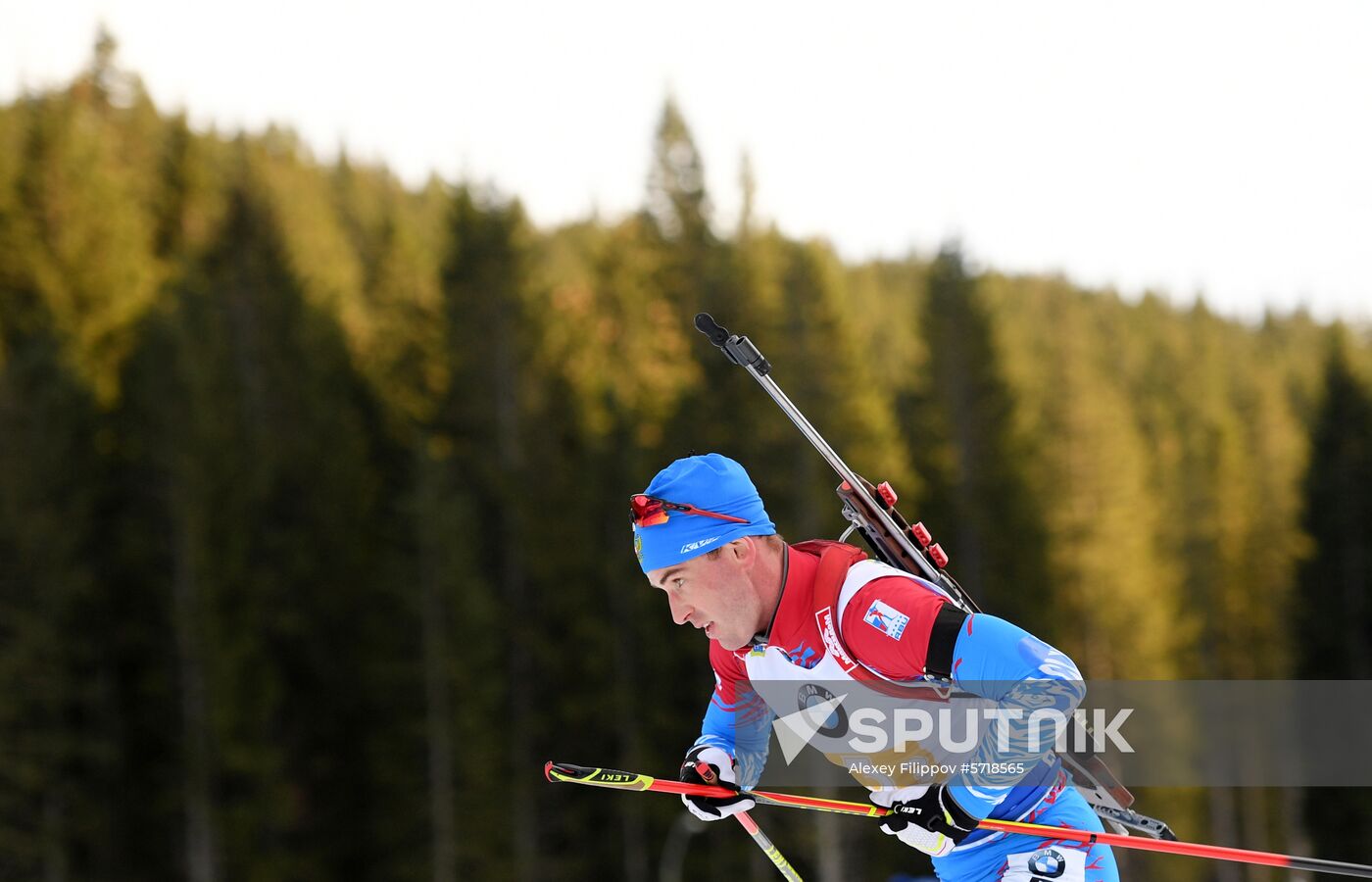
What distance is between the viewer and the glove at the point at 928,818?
13.5 ft

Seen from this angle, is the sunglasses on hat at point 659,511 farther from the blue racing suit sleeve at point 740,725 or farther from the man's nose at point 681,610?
the blue racing suit sleeve at point 740,725

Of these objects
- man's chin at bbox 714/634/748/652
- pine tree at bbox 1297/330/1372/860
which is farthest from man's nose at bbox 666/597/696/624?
pine tree at bbox 1297/330/1372/860

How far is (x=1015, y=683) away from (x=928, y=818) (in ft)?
2.35

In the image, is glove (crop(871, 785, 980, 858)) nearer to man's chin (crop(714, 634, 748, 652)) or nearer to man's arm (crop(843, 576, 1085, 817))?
man's arm (crop(843, 576, 1085, 817))

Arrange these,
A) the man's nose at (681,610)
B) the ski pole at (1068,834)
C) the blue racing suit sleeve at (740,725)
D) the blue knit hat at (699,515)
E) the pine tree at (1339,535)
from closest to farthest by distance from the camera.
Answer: the ski pole at (1068,834) < the blue knit hat at (699,515) < the man's nose at (681,610) < the blue racing suit sleeve at (740,725) < the pine tree at (1339,535)

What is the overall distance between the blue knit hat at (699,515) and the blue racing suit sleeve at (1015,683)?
93 cm

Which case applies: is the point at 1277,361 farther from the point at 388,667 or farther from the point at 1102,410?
the point at 388,667

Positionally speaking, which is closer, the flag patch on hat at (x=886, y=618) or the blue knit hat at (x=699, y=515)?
the flag patch on hat at (x=886, y=618)

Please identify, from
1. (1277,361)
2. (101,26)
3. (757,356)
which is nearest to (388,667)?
(757,356)

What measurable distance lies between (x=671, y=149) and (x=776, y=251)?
5.66 m

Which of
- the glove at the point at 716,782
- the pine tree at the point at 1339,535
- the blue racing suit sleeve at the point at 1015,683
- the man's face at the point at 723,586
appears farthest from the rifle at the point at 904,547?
the pine tree at the point at 1339,535

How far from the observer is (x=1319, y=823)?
1837 inches

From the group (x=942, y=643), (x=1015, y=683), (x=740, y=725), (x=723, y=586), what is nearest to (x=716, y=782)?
(x=740, y=725)

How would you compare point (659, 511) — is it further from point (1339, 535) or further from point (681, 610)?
point (1339, 535)
